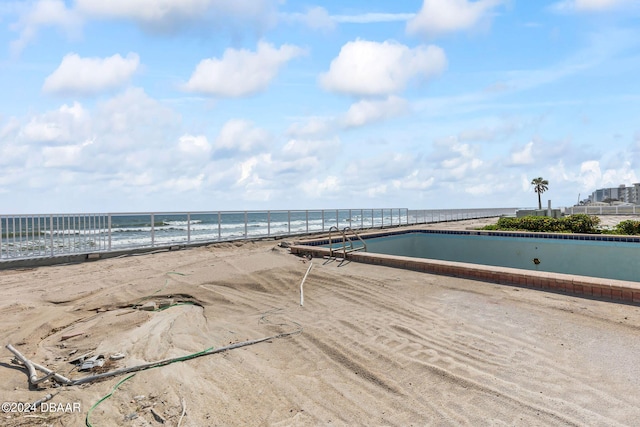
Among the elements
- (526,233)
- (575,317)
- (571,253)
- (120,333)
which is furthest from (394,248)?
(120,333)

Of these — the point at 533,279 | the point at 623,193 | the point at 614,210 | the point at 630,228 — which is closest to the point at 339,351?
the point at 533,279

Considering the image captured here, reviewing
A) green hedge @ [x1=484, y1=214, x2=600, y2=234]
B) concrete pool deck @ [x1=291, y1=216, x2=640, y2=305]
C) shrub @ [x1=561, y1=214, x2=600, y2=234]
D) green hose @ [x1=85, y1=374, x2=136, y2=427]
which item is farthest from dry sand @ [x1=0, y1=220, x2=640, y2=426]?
shrub @ [x1=561, y1=214, x2=600, y2=234]

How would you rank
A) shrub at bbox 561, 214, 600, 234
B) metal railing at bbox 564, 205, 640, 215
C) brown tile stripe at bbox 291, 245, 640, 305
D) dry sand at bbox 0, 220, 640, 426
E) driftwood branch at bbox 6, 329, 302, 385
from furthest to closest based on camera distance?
metal railing at bbox 564, 205, 640, 215 < shrub at bbox 561, 214, 600, 234 < brown tile stripe at bbox 291, 245, 640, 305 < driftwood branch at bbox 6, 329, 302, 385 < dry sand at bbox 0, 220, 640, 426

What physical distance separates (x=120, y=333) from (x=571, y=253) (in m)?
12.1

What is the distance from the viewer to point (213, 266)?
841 cm

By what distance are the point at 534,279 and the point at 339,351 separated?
3.81 metres

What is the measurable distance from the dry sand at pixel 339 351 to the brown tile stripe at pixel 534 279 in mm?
271

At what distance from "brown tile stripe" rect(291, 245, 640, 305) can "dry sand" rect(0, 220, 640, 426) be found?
27cm

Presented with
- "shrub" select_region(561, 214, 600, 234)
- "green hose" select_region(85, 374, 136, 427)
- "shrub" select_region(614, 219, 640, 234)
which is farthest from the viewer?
"shrub" select_region(561, 214, 600, 234)

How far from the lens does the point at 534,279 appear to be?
612 centimetres

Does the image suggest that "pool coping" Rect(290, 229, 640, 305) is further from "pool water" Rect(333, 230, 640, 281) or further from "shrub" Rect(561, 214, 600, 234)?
"shrub" Rect(561, 214, 600, 234)

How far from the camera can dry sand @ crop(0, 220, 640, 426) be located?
9.87 ft

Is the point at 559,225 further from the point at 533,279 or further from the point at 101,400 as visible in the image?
Answer: the point at 101,400

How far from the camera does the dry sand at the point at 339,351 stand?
3010mm
